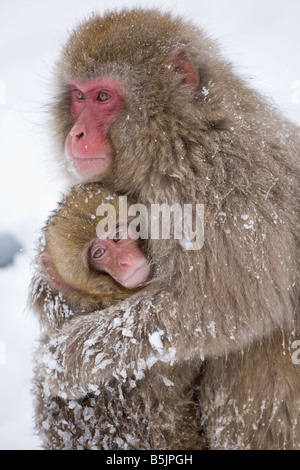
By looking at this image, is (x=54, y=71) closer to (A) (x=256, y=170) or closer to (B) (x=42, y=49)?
(A) (x=256, y=170)

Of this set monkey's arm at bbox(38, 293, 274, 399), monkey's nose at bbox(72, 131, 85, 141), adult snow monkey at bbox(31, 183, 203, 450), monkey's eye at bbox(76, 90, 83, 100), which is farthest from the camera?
monkey's eye at bbox(76, 90, 83, 100)

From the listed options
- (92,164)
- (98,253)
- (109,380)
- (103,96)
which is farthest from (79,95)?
(109,380)

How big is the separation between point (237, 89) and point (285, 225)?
82 cm

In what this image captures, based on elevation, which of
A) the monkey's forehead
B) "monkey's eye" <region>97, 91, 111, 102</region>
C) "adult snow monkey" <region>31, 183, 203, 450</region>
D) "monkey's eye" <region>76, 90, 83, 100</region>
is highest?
the monkey's forehead

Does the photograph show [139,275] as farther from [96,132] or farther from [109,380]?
[96,132]

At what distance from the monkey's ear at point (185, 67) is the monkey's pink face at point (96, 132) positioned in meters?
0.33

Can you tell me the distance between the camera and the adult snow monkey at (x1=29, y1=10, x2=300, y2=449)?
10.8ft

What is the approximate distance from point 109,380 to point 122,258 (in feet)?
2.11

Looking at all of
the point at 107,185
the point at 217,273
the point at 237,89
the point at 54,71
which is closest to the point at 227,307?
the point at 217,273

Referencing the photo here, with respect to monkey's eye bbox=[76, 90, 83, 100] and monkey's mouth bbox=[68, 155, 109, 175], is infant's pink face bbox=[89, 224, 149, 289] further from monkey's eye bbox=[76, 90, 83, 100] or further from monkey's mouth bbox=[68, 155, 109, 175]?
monkey's eye bbox=[76, 90, 83, 100]

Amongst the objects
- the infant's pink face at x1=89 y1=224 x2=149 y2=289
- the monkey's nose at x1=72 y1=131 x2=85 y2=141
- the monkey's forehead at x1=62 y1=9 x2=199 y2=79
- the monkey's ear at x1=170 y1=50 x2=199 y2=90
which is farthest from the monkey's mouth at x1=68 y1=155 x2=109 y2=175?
the monkey's ear at x1=170 y1=50 x2=199 y2=90

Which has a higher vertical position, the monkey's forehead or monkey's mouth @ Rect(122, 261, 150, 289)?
the monkey's forehead

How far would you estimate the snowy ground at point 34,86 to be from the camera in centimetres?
459

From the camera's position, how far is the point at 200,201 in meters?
3.36
